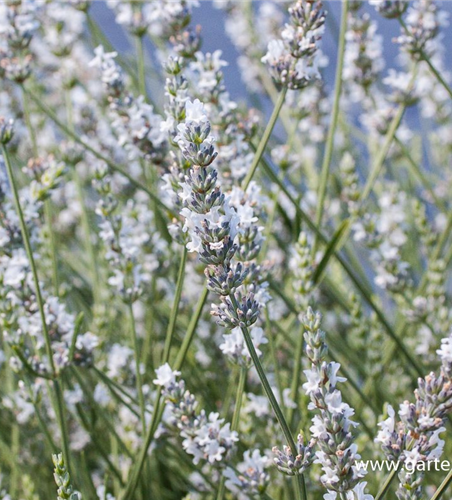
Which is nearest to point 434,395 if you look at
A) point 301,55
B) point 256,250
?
point 256,250

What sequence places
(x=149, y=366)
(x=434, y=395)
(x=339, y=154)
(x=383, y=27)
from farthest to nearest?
(x=383, y=27)
(x=339, y=154)
(x=149, y=366)
(x=434, y=395)

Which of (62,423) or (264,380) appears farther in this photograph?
(62,423)

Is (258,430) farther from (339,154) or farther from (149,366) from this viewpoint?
(339,154)

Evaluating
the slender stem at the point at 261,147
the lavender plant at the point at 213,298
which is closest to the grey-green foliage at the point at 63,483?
the lavender plant at the point at 213,298

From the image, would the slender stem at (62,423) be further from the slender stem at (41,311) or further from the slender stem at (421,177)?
the slender stem at (421,177)

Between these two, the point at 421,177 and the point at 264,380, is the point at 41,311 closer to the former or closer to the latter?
the point at 264,380

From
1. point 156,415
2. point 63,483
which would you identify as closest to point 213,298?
point 156,415

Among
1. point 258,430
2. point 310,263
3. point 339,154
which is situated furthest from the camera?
point 339,154

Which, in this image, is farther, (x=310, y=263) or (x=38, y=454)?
(x=38, y=454)
